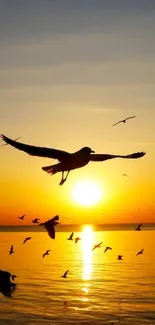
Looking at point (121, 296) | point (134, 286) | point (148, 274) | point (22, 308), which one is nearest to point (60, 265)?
point (148, 274)

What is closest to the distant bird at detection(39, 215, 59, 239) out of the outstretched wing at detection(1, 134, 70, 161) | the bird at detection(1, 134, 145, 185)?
the bird at detection(1, 134, 145, 185)

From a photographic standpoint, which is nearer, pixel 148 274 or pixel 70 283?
pixel 70 283

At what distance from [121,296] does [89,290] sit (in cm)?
536

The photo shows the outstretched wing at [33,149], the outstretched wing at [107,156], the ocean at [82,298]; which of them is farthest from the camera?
the ocean at [82,298]

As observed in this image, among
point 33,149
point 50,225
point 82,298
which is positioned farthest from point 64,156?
point 82,298

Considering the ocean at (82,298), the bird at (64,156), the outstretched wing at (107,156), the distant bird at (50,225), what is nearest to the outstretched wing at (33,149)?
the bird at (64,156)

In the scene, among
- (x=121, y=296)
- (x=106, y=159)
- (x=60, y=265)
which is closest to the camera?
(x=106, y=159)

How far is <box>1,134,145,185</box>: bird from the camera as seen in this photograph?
492 inches

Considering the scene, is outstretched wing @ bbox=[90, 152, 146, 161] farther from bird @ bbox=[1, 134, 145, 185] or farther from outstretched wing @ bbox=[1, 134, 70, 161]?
outstretched wing @ bbox=[1, 134, 70, 161]

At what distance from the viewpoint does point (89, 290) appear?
55.3m

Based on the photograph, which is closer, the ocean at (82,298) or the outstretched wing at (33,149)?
the outstretched wing at (33,149)

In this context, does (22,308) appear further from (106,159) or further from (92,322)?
(106,159)

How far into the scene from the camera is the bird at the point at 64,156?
12.5 m

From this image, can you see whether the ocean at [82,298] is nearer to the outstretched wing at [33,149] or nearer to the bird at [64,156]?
the bird at [64,156]
